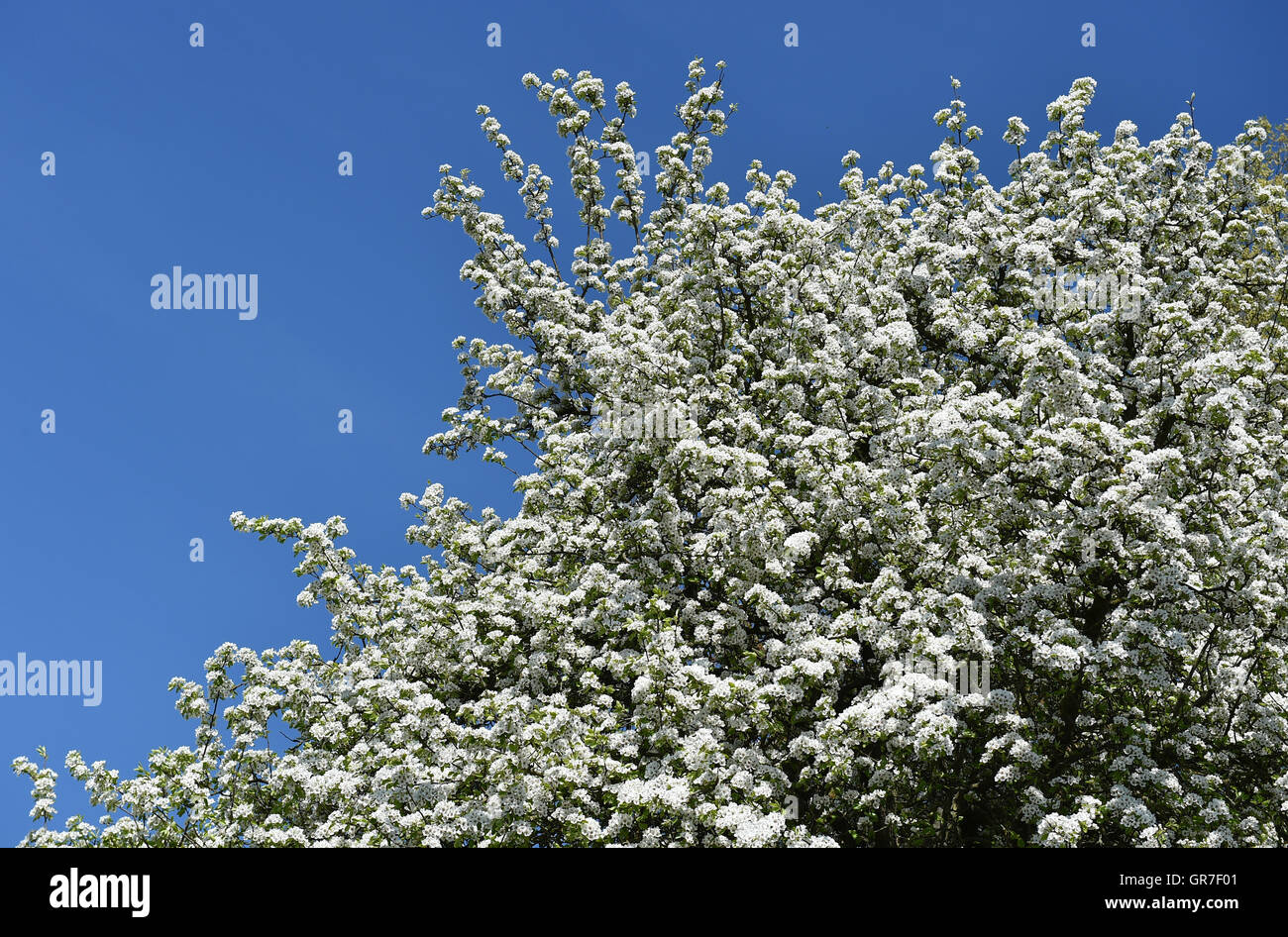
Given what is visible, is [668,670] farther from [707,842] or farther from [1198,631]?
[1198,631]

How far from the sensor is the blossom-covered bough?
10367 millimetres

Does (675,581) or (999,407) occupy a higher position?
(999,407)

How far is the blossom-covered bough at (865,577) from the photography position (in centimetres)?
1037

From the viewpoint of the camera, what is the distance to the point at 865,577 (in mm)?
12586

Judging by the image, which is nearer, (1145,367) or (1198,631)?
(1198,631)

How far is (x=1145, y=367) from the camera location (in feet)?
42.5

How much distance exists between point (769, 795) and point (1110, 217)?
8.93 meters

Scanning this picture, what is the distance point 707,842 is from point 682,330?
7.13 meters
